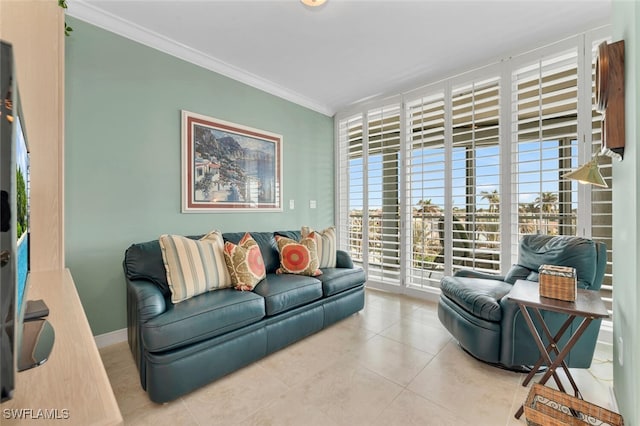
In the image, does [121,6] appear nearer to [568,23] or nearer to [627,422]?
[568,23]

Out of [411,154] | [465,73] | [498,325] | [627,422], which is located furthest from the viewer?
[411,154]

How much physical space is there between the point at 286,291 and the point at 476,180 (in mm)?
2259

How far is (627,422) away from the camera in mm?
1232

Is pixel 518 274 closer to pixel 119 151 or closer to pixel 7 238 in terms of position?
pixel 7 238

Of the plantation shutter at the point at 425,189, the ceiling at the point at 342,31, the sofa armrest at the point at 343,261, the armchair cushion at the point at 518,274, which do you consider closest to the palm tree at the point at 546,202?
the armchair cushion at the point at 518,274

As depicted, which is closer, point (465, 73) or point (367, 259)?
point (465, 73)

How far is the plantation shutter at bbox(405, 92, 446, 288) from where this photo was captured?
3.21 m

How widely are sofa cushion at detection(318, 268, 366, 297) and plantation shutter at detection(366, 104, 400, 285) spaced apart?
90cm

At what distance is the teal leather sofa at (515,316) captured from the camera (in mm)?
1798

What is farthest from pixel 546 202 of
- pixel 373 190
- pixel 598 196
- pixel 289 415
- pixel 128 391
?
pixel 128 391

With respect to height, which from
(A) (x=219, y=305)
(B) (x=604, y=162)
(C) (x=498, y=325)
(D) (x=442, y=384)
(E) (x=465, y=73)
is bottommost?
(D) (x=442, y=384)

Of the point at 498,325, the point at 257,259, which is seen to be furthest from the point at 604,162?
the point at 257,259

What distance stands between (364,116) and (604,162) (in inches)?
101

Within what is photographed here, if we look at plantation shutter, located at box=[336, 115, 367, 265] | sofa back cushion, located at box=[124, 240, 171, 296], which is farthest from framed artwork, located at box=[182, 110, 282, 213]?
plantation shutter, located at box=[336, 115, 367, 265]
